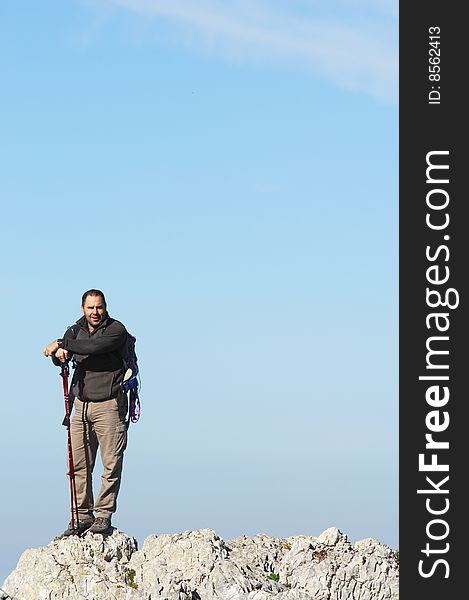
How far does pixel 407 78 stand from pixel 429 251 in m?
2.55

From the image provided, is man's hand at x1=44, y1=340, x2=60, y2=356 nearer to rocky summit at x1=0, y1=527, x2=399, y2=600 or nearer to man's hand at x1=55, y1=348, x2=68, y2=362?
man's hand at x1=55, y1=348, x2=68, y2=362

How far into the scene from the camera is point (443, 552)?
14273mm

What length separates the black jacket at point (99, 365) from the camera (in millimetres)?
17344

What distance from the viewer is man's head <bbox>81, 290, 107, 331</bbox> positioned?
1728 centimetres

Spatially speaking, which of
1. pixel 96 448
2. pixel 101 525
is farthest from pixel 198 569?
pixel 96 448

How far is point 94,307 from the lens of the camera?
17.3 meters

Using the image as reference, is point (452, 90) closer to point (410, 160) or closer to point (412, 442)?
point (410, 160)

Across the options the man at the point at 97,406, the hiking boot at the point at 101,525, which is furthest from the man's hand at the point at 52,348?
the hiking boot at the point at 101,525

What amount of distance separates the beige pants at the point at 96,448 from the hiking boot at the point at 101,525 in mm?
85

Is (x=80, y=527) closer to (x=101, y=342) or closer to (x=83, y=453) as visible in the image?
(x=83, y=453)

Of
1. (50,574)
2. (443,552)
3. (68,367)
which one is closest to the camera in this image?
(443,552)

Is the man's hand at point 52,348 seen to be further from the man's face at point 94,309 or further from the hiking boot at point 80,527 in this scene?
the hiking boot at point 80,527

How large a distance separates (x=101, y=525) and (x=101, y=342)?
10.00ft

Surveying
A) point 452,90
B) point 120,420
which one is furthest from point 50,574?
point 452,90
